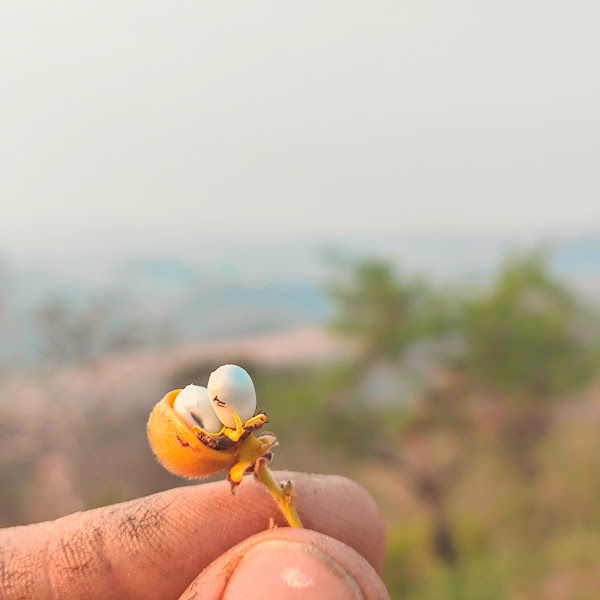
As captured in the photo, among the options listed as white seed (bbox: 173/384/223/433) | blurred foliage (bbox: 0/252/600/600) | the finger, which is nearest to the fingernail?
the finger

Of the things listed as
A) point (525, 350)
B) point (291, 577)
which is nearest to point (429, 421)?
point (525, 350)

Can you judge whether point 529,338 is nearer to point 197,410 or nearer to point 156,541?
point 156,541

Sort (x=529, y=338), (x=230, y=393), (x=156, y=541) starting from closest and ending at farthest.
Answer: (x=230, y=393) → (x=156, y=541) → (x=529, y=338)

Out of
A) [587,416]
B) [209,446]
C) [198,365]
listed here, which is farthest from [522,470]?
[209,446]

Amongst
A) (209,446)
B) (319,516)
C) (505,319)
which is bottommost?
(505,319)

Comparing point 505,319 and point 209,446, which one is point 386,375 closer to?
point 505,319

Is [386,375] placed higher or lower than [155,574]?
lower
